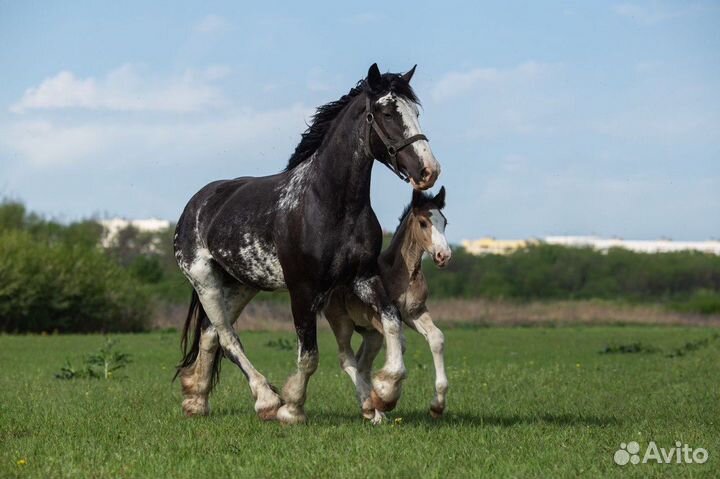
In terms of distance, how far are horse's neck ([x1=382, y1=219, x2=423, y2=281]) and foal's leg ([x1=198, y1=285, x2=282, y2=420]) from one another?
1.53 metres

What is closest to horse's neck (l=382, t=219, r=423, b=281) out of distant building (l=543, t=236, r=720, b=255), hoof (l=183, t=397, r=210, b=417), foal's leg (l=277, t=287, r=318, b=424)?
foal's leg (l=277, t=287, r=318, b=424)

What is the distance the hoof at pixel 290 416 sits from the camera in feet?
31.3

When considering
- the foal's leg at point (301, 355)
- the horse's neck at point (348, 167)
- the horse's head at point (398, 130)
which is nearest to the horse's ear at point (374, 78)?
the horse's head at point (398, 130)

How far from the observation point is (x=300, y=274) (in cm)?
921

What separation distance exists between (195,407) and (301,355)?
6.25 ft

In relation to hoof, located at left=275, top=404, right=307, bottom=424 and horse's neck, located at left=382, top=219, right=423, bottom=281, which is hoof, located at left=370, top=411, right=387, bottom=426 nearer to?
hoof, located at left=275, top=404, right=307, bottom=424

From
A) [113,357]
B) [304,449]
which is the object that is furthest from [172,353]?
[304,449]

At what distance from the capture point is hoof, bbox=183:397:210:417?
35.6 feet

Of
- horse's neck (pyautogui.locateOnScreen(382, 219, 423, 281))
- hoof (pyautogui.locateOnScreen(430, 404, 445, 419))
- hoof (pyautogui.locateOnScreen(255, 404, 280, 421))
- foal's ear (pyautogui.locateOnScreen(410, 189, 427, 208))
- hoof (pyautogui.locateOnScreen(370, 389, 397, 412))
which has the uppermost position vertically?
foal's ear (pyautogui.locateOnScreen(410, 189, 427, 208))

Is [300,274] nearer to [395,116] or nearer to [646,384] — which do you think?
[395,116]

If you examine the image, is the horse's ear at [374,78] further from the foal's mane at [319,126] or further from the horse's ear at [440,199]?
the horse's ear at [440,199]

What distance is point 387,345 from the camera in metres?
9.06

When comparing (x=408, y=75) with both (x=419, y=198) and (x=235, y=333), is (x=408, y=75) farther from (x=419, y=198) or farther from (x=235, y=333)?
(x=235, y=333)

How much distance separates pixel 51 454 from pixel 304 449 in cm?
183
